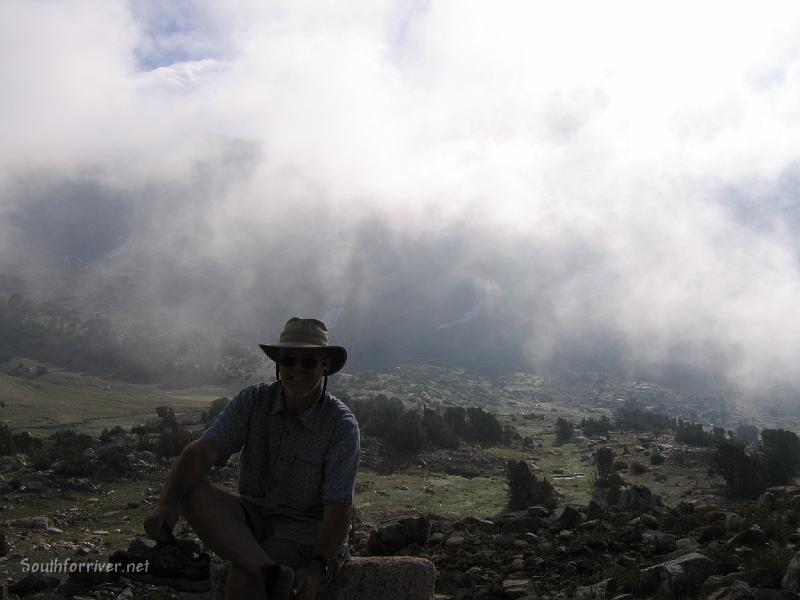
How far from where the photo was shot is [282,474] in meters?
4.50

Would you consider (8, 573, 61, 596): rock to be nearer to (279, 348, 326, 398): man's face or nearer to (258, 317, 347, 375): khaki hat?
(258, 317, 347, 375): khaki hat

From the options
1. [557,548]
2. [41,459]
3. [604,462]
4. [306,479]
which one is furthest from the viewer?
[604,462]

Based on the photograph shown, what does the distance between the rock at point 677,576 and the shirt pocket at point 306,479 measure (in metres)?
5.39

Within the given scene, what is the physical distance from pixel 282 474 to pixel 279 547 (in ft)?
1.83

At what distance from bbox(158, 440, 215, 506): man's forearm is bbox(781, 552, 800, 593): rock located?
22.1 feet

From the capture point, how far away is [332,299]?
15850cm

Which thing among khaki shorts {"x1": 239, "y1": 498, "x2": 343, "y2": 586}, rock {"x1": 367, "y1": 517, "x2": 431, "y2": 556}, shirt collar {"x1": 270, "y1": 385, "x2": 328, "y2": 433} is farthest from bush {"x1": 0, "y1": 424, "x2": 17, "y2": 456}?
shirt collar {"x1": 270, "y1": 385, "x2": 328, "y2": 433}

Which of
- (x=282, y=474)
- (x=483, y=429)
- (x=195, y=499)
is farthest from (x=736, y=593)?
(x=483, y=429)

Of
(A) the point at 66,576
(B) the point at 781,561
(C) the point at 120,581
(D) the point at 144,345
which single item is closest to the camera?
(B) the point at 781,561

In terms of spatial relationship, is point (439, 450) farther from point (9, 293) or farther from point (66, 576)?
point (9, 293)

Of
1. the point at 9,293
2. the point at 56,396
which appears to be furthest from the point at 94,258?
the point at 56,396

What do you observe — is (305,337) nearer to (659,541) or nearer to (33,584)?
(33,584)

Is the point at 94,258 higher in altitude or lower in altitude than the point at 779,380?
higher

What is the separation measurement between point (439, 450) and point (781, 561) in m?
23.8
